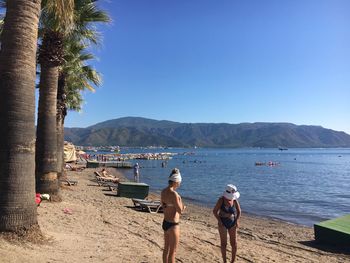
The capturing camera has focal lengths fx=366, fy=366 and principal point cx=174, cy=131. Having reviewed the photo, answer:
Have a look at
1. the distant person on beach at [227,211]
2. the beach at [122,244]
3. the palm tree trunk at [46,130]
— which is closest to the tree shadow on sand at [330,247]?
the beach at [122,244]

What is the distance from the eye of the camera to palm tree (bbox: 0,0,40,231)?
6832mm

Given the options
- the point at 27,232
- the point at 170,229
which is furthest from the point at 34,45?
the point at 170,229

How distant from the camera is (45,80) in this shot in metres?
12.5

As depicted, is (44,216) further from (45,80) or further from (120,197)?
(120,197)

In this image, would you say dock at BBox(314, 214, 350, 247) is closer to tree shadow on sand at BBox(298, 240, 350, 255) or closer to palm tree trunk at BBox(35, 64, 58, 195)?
tree shadow on sand at BBox(298, 240, 350, 255)

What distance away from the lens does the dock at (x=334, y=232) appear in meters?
12.5

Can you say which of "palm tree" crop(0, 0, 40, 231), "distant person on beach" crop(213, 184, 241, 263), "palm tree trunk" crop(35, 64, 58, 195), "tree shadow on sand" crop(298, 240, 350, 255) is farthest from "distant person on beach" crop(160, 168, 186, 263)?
"tree shadow on sand" crop(298, 240, 350, 255)

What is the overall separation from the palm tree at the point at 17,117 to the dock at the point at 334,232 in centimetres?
1015

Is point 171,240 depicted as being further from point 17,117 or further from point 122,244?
point 17,117

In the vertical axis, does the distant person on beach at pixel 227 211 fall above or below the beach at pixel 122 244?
above

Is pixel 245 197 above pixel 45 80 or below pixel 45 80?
below

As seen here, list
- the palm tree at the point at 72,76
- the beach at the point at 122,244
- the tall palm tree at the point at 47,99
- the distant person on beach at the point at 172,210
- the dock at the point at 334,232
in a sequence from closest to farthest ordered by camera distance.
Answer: the distant person on beach at the point at 172,210 < the beach at the point at 122,244 < the tall palm tree at the point at 47,99 < the dock at the point at 334,232 < the palm tree at the point at 72,76

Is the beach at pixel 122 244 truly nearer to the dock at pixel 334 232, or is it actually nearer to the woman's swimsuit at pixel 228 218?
the dock at pixel 334 232

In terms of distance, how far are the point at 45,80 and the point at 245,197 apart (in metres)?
23.7
